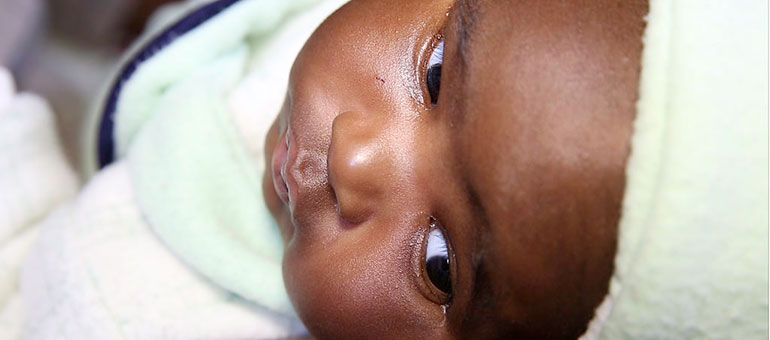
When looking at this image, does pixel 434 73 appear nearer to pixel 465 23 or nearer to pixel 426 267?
pixel 465 23

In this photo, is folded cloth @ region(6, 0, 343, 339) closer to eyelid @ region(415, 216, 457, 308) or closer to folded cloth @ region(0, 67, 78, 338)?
folded cloth @ region(0, 67, 78, 338)

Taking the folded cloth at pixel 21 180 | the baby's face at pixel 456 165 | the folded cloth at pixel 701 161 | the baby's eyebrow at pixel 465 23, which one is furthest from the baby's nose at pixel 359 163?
the folded cloth at pixel 21 180

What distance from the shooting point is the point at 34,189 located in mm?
1218

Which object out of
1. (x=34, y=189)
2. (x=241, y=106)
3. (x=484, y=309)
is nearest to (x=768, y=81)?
(x=484, y=309)

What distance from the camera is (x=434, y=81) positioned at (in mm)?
834

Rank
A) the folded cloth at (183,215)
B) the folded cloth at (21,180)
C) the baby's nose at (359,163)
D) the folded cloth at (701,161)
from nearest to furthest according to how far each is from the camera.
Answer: the folded cloth at (701,161), the baby's nose at (359,163), the folded cloth at (183,215), the folded cloth at (21,180)

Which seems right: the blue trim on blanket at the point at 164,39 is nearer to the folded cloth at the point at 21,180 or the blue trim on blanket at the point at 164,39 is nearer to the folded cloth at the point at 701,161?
the folded cloth at the point at 21,180

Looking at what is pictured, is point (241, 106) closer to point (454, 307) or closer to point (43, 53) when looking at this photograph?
A: point (454, 307)

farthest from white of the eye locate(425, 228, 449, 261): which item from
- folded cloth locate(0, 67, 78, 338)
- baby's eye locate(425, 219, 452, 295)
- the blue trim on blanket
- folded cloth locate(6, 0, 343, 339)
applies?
folded cloth locate(0, 67, 78, 338)

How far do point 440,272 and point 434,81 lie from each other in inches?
9.5

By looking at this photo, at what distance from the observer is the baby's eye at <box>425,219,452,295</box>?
83 cm

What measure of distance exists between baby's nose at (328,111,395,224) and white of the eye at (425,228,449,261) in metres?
0.08

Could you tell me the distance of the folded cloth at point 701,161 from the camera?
0.67 metres

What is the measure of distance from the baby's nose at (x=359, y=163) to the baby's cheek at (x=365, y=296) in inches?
2.4
